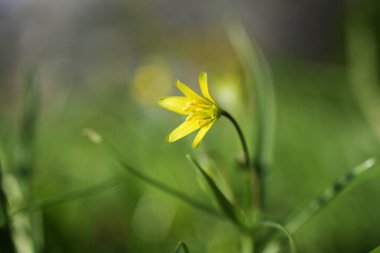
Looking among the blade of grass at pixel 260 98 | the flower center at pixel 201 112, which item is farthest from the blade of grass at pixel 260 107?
the flower center at pixel 201 112

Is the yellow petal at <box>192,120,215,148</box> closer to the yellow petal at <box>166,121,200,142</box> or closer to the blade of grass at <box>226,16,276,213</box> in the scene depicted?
the yellow petal at <box>166,121,200,142</box>

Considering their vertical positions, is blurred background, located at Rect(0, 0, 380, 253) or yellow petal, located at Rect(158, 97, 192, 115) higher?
yellow petal, located at Rect(158, 97, 192, 115)

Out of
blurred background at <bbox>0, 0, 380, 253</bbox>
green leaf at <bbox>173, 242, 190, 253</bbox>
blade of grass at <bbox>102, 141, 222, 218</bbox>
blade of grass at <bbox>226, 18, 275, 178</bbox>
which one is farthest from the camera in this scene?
blurred background at <bbox>0, 0, 380, 253</bbox>

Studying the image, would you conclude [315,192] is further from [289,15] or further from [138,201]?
[289,15]

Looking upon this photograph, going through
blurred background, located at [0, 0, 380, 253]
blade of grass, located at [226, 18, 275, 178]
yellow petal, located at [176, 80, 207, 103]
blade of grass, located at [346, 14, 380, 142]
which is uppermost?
yellow petal, located at [176, 80, 207, 103]

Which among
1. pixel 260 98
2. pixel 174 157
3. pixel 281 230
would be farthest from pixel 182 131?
pixel 174 157

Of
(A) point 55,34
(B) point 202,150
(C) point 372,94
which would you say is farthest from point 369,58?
(A) point 55,34

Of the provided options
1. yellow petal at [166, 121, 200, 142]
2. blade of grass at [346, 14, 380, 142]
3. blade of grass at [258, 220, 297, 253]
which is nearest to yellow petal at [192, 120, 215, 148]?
yellow petal at [166, 121, 200, 142]
